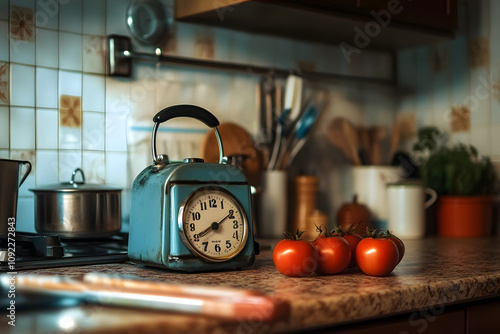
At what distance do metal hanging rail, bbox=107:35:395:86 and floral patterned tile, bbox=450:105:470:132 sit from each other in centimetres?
40

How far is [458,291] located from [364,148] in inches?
43.9

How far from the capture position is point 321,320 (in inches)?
34.9

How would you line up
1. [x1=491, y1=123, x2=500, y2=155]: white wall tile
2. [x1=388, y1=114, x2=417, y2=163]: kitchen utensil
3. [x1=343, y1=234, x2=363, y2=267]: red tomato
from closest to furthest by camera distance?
[x1=343, y1=234, x2=363, y2=267]: red tomato → [x1=491, y1=123, x2=500, y2=155]: white wall tile → [x1=388, y1=114, x2=417, y2=163]: kitchen utensil

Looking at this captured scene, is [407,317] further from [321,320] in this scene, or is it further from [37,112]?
[37,112]

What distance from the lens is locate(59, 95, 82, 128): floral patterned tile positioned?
59.2 inches

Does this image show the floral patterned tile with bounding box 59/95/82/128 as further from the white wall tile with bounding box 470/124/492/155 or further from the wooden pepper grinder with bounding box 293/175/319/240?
the white wall tile with bounding box 470/124/492/155

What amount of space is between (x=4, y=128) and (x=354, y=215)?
110cm

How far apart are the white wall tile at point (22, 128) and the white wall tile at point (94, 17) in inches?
10.5

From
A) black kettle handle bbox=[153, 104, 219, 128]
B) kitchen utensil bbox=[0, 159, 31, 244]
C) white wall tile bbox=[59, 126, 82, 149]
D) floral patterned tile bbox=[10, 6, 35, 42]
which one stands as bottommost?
kitchen utensil bbox=[0, 159, 31, 244]

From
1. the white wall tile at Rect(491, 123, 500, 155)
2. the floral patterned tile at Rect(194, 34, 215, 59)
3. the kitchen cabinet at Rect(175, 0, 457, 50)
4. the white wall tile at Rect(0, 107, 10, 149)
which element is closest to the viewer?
the white wall tile at Rect(0, 107, 10, 149)

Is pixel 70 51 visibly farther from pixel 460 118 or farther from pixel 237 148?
pixel 460 118

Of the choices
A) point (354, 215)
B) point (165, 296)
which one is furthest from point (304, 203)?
point (165, 296)

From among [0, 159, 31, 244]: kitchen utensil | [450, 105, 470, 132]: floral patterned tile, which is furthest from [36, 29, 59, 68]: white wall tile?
[450, 105, 470, 132]: floral patterned tile

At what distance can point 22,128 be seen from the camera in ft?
4.73
